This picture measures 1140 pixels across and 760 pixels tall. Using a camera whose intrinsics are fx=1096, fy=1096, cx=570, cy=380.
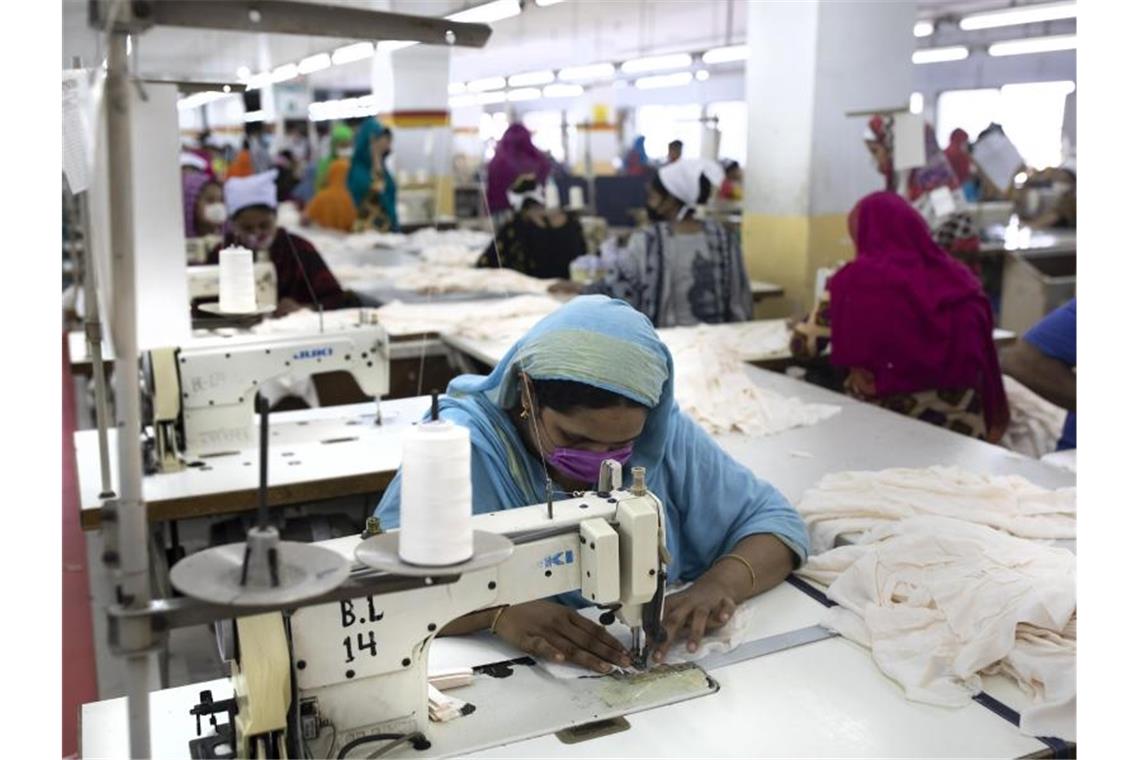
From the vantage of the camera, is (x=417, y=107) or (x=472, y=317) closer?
(x=472, y=317)

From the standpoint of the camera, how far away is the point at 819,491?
2.32 meters

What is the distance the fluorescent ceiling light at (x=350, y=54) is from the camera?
2.09 m

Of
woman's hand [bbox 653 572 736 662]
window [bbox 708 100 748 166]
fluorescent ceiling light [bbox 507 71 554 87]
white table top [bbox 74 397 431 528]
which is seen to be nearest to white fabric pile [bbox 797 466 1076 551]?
woman's hand [bbox 653 572 736 662]

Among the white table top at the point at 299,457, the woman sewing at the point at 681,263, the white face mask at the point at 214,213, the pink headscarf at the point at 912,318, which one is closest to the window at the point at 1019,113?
the woman sewing at the point at 681,263

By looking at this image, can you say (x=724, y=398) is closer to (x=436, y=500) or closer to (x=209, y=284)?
(x=209, y=284)

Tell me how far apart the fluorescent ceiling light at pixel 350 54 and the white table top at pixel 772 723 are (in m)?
1.16

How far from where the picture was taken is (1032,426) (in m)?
3.58

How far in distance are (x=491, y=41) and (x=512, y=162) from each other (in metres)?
4.30

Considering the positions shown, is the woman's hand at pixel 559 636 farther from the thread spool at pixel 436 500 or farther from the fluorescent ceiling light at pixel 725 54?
the fluorescent ceiling light at pixel 725 54

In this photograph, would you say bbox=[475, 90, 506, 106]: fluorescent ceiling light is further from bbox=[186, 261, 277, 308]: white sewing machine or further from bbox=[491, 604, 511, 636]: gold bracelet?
bbox=[491, 604, 511, 636]: gold bracelet

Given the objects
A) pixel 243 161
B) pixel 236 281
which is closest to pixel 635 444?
pixel 236 281

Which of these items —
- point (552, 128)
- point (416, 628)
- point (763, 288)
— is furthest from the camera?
point (552, 128)
